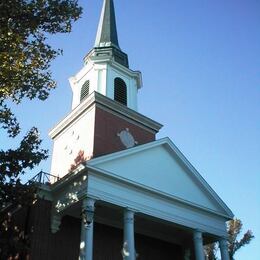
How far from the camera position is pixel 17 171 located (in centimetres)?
1397

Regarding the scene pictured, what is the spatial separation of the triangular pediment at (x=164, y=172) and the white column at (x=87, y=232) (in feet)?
5.48

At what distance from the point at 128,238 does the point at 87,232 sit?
1.73 meters

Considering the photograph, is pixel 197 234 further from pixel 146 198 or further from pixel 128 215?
pixel 128 215

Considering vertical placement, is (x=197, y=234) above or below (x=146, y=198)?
below

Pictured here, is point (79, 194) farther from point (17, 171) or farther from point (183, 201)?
point (183, 201)

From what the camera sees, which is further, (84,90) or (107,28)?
(107,28)

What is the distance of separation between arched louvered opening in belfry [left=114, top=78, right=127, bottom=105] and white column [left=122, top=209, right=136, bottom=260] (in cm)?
859

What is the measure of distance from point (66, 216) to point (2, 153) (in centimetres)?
564

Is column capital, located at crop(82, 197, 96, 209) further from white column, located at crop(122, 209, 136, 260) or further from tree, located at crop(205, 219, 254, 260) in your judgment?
tree, located at crop(205, 219, 254, 260)

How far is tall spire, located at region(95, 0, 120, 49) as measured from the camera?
2784 cm

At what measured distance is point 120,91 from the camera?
2475 centimetres

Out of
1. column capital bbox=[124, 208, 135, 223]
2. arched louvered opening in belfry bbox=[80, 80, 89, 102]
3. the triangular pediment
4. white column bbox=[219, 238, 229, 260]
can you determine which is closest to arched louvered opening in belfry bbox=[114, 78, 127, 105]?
arched louvered opening in belfry bbox=[80, 80, 89, 102]

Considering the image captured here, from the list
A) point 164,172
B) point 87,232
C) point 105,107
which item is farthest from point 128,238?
point 105,107

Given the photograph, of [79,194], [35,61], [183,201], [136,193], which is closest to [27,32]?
[35,61]
